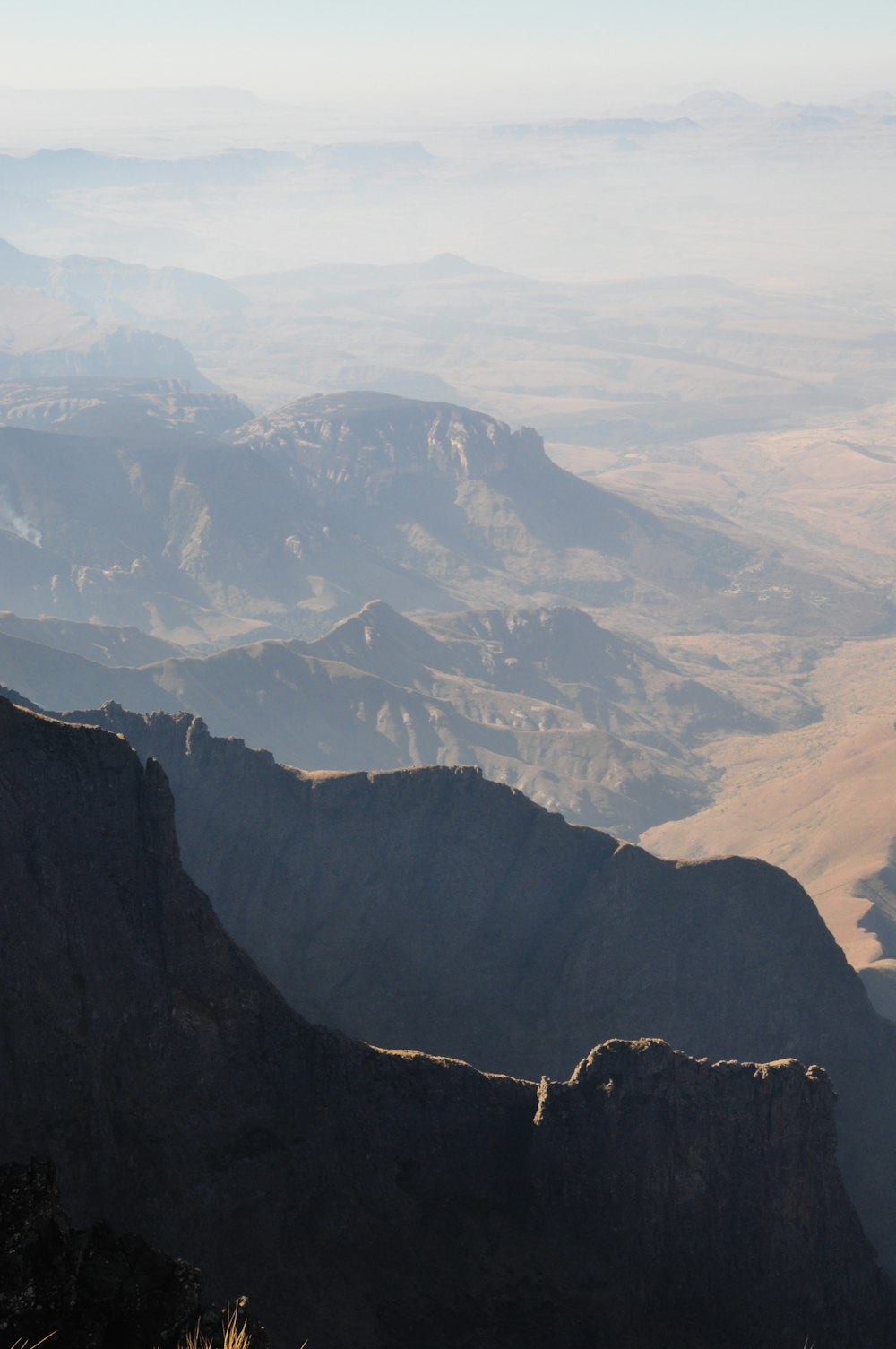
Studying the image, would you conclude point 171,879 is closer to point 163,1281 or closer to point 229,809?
point 163,1281

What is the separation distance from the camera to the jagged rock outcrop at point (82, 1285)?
34.2 metres

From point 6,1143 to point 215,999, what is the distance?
10.8 metres

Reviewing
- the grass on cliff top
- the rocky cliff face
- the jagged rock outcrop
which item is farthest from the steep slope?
the grass on cliff top

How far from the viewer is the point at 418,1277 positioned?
6022 centimetres

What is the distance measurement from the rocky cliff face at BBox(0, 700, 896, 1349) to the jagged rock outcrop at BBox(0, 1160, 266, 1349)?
707 inches

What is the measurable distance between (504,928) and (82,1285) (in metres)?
67.9

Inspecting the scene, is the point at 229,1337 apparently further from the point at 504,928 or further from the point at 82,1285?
the point at 504,928

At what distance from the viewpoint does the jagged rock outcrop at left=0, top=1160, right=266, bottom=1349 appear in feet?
112

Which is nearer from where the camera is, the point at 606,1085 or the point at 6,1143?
the point at 6,1143

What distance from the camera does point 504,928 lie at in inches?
4043

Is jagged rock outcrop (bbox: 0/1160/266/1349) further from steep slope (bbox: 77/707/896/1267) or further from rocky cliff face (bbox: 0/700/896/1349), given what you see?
steep slope (bbox: 77/707/896/1267)

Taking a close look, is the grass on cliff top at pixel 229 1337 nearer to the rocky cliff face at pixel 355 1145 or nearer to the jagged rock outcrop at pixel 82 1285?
the jagged rock outcrop at pixel 82 1285

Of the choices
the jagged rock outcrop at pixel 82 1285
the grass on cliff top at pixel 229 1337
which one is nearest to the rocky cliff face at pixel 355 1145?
the jagged rock outcrop at pixel 82 1285

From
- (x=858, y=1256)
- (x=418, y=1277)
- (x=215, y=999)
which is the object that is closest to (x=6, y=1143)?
(x=215, y=999)
